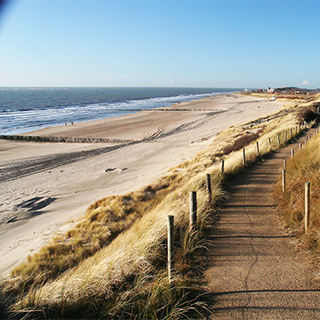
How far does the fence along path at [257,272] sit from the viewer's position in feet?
11.8

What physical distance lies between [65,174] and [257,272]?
51.1 feet

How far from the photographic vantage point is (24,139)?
1202 inches

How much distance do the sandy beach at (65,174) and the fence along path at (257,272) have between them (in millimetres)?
6225

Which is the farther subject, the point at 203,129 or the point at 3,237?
the point at 203,129

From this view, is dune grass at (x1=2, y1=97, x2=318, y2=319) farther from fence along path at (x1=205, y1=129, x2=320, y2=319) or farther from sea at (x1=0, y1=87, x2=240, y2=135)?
sea at (x1=0, y1=87, x2=240, y2=135)

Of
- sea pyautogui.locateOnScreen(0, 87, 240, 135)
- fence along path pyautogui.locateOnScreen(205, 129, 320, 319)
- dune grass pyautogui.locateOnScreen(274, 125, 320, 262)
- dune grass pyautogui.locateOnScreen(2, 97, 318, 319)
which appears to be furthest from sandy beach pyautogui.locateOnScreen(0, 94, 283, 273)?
sea pyautogui.locateOnScreen(0, 87, 240, 135)

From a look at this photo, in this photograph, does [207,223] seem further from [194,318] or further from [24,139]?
[24,139]

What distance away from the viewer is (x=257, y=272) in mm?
4371

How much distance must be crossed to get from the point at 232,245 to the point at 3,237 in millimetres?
8608

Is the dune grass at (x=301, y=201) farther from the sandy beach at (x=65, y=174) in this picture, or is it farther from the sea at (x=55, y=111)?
the sea at (x=55, y=111)

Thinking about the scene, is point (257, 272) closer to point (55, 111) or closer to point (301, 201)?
point (301, 201)

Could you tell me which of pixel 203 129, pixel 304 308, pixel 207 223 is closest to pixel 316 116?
pixel 203 129

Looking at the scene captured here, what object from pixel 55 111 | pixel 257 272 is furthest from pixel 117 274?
pixel 55 111

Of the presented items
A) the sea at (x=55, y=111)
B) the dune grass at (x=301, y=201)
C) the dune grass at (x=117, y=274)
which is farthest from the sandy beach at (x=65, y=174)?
the sea at (x=55, y=111)
